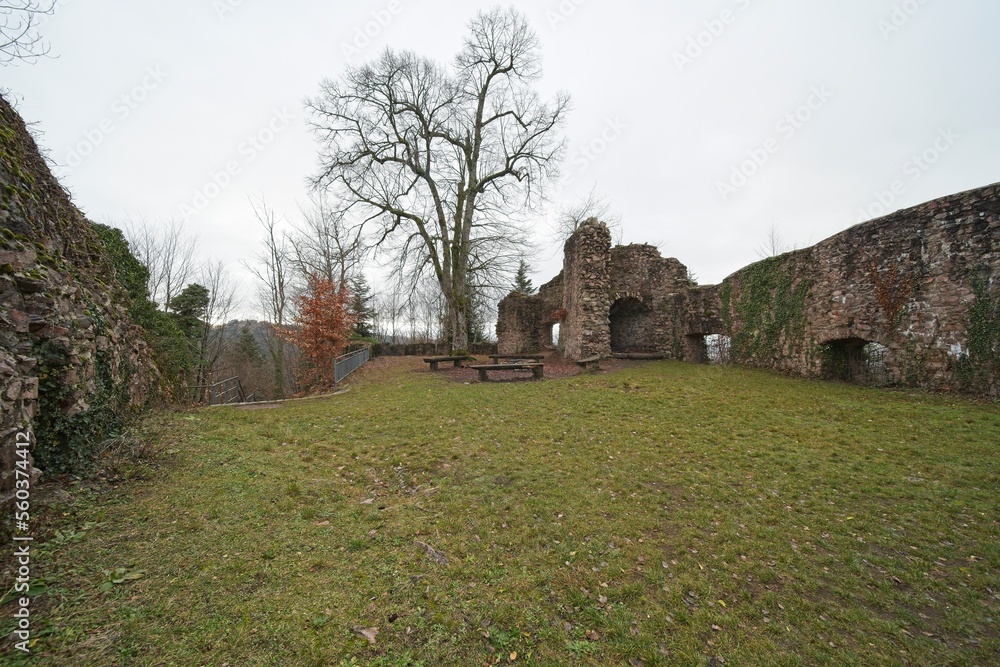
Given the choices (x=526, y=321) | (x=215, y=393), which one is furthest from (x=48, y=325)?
(x=526, y=321)

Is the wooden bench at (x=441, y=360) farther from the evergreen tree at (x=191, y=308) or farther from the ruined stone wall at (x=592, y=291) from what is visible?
the evergreen tree at (x=191, y=308)

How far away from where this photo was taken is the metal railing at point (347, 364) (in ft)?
40.2

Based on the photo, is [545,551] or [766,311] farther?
[766,311]

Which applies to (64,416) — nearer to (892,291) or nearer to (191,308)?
(892,291)

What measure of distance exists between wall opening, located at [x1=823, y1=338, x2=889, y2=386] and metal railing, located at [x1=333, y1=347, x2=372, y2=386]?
14.3 meters

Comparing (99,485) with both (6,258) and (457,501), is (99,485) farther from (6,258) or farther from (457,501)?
(457,501)

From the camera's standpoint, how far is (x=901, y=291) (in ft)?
27.1

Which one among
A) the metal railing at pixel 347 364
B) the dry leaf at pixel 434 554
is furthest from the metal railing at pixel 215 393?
the dry leaf at pixel 434 554

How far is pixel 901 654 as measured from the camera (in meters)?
2.23

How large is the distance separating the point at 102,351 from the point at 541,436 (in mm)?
6293

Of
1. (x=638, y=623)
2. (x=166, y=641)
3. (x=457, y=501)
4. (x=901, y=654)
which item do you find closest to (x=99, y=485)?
(x=166, y=641)

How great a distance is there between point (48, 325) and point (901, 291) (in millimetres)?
14419

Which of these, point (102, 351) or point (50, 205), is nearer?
point (102, 351)

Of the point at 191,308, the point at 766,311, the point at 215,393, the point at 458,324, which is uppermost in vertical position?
the point at 191,308
